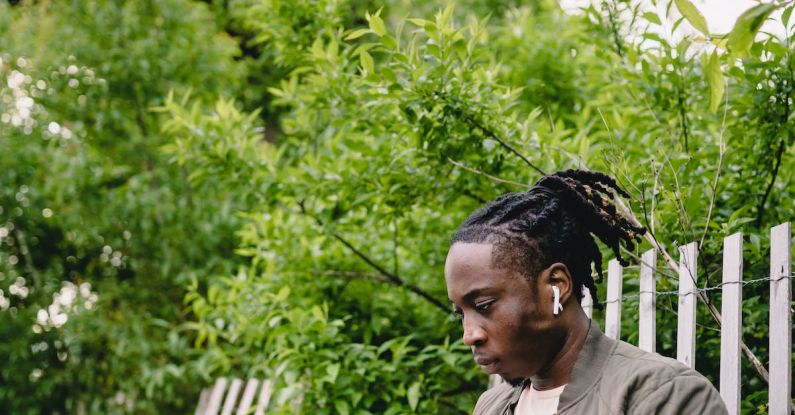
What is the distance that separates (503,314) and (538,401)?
35cm

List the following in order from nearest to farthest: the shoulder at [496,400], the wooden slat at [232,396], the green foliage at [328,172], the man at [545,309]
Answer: the man at [545,309] < the shoulder at [496,400] < the green foliage at [328,172] < the wooden slat at [232,396]

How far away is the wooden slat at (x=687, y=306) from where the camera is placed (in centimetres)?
230

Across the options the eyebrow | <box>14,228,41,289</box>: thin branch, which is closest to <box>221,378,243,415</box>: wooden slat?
<box>14,228,41,289</box>: thin branch

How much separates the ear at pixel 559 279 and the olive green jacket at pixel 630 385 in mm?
119

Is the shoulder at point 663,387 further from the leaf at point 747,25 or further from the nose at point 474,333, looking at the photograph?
the leaf at point 747,25

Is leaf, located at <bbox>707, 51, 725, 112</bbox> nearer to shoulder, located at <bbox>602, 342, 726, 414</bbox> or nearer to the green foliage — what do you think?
the green foliage

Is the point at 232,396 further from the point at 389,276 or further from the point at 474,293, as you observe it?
the point at 474,293

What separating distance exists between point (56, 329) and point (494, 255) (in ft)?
18.6

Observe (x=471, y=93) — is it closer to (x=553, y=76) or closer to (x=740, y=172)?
(x=740, y=172)

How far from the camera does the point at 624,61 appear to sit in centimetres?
355

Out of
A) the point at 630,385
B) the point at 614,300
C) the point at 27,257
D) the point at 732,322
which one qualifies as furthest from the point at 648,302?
the point at 27,257

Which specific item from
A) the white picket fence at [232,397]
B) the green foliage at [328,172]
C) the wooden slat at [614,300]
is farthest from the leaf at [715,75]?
the white picket fence at [232,397]

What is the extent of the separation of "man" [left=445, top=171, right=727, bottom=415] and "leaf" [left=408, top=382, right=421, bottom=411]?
60.2 inches

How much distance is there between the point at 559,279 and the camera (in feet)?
6.39
